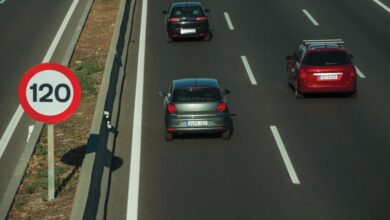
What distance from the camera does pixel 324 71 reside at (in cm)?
2509

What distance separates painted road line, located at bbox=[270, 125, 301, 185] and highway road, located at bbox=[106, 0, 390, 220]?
2cm

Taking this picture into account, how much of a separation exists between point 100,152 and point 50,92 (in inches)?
139

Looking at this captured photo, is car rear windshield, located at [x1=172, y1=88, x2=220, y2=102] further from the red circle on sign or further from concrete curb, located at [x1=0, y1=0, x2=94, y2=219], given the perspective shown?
the red circle on sign

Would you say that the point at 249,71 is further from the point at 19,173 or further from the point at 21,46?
the point at 19,173

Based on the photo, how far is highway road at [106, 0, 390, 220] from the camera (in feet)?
50.0

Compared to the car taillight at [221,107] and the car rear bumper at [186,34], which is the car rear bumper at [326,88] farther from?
the car rear bumper at [186,34]

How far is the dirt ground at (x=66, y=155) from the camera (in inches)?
571

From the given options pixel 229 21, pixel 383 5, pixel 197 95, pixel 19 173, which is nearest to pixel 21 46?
pixel 229 21

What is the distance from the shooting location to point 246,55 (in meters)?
31.5

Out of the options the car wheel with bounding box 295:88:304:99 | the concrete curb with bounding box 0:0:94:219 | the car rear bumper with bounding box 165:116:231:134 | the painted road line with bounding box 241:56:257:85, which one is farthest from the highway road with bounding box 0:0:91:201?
the car wheel with bounding box 295:88:304:99

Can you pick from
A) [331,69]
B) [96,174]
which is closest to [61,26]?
[331,69]

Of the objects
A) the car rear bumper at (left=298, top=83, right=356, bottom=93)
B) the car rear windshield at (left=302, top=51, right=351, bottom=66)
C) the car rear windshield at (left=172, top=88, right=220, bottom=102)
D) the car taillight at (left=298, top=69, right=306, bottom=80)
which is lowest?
the car rear bumper at (left=298, top=83, right=356, bottom=93)

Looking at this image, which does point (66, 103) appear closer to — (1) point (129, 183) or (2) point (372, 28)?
(1) point (129, 183)

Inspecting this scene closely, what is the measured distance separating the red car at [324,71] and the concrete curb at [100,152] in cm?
538
